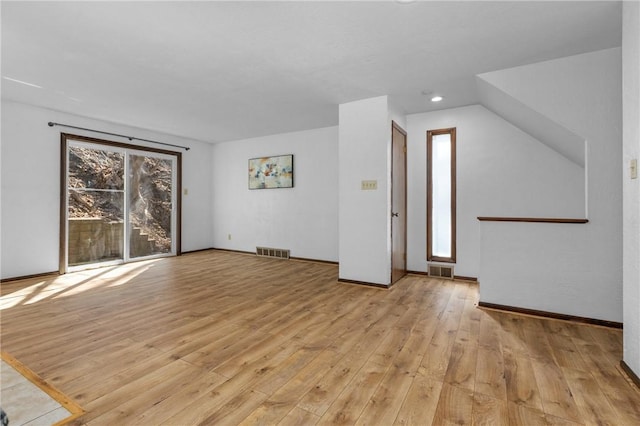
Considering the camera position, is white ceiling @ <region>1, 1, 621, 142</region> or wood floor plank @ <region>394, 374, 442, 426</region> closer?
wood floor plank @ <region>394, 374, 442, 426</region>

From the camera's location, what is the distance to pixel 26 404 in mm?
1683

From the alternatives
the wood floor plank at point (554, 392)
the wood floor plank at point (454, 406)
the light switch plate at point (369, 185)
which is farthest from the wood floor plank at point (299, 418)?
the light switch plate at point (369, 185)

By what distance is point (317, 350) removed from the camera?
2.32 m

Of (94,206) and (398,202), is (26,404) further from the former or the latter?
(94,206)

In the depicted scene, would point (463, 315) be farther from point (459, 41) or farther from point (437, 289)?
point (459, 41)

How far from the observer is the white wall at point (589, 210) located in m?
2.76

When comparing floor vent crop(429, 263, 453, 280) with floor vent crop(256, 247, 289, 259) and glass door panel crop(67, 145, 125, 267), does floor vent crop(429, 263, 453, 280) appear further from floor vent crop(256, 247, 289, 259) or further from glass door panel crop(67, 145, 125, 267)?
glass door panel crop(67, 145, 125, 267)

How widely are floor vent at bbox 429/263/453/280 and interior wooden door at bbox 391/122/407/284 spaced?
416 millimetres

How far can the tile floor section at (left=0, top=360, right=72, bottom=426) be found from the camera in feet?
5.12

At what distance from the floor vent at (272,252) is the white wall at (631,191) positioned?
17.0ft

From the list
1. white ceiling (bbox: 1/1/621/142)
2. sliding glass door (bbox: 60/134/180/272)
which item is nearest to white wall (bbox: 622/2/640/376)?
white ceiling (bbox: 1/1/621/142)

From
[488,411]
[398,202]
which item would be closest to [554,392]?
[488,411]

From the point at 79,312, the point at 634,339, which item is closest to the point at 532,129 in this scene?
the point at 634,339

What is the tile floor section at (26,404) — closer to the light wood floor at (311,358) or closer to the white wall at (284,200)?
the light wood floor at (311,358)
